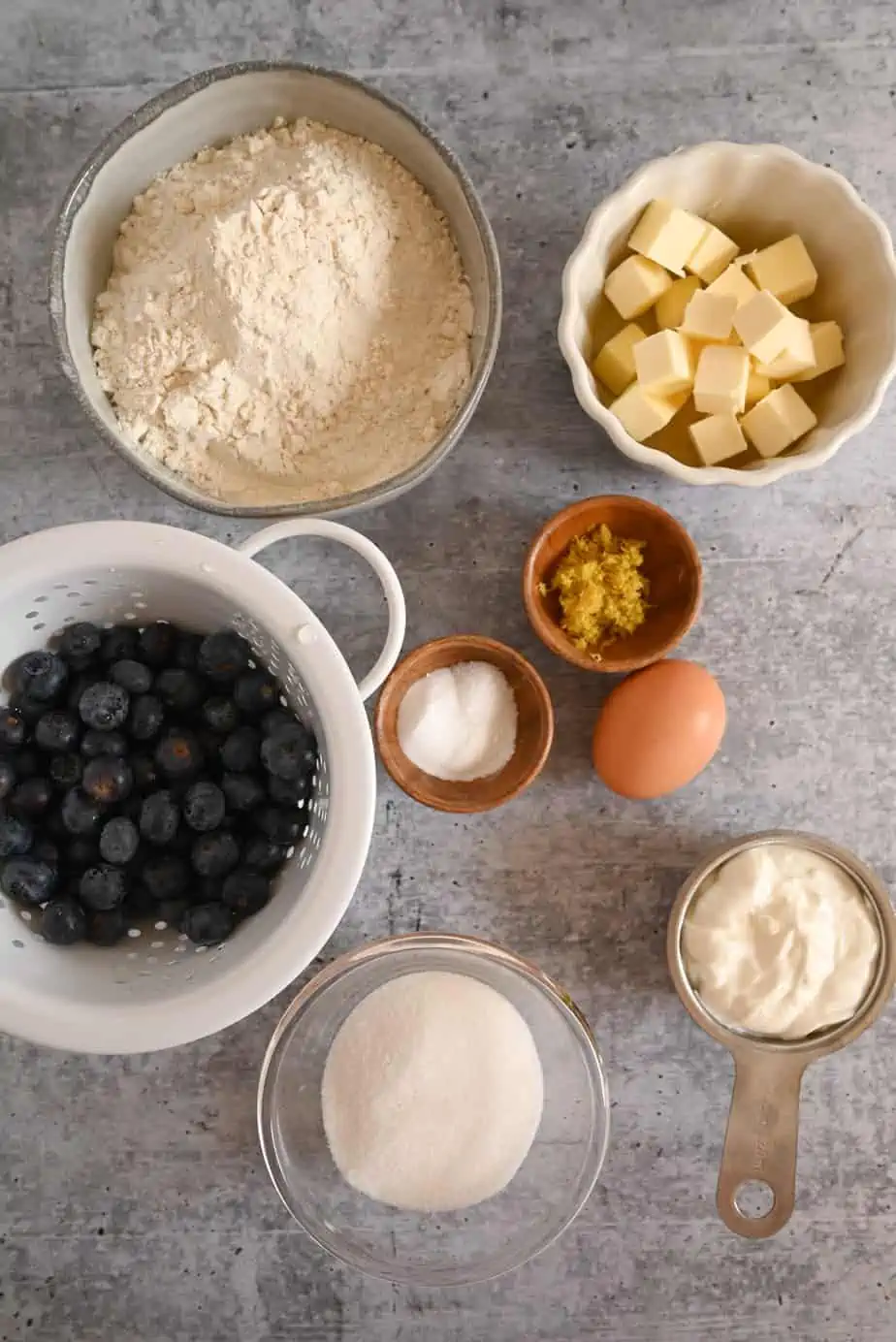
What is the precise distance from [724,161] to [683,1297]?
1.06 meters

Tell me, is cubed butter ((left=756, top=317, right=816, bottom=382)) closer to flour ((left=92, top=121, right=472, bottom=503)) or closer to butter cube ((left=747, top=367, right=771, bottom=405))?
butter cube ((left=747, top=367, right=771, bottom=405))

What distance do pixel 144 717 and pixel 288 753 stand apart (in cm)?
13

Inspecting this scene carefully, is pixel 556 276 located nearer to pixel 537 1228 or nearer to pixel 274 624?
pixel 274 624

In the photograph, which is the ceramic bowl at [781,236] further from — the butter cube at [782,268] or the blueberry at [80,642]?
the blueberry at [80,642]

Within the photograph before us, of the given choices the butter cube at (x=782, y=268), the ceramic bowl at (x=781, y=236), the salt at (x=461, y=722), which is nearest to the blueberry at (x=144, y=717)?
the salt at (x=461, y=722)

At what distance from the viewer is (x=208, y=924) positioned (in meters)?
0.83

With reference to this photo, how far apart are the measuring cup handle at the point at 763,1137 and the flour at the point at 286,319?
64 cm

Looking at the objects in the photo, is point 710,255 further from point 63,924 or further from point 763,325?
point 63,924

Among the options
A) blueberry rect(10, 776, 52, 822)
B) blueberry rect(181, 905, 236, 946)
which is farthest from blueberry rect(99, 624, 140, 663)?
blueberry rect(181, 905, 236, 946)

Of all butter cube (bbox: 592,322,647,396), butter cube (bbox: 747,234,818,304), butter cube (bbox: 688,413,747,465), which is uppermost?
butter cube (bbox: 747,234,818,304)

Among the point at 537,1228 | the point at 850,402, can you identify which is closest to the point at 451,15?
the point at 850,402

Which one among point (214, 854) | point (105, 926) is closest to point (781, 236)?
point (214, 854)

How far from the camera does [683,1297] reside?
3.40 feet

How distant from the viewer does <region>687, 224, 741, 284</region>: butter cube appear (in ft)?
3.15
